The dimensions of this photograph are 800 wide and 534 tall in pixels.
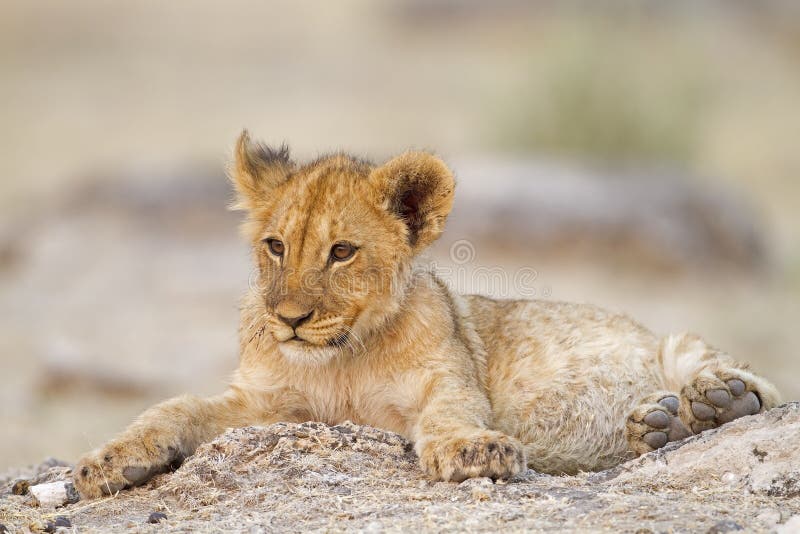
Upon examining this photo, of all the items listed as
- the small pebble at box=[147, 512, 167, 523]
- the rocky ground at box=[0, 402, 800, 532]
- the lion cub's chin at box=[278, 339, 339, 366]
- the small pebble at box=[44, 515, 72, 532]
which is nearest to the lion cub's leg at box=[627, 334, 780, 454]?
the rocky ground at box=[0, 402, 800, 532]

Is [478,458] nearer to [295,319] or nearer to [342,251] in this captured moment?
[295,319]

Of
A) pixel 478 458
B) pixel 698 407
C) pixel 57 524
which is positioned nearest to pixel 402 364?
pixel 478 458

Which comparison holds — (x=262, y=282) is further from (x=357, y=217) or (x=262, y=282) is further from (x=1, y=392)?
(x=1, y=392)

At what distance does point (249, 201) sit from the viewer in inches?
242

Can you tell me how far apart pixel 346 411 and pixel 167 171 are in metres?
13.1

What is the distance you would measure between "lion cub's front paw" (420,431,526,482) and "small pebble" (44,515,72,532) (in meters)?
1.61

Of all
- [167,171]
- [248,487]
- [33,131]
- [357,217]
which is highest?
[33,131]

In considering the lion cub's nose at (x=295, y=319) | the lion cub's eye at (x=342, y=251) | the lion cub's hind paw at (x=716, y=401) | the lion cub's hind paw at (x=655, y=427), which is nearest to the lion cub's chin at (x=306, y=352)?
the lion cub's nose at (x=295, y=319)

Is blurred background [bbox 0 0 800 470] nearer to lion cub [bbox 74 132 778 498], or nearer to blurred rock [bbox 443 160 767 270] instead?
blurred rock [bbox 443 160 767 270]

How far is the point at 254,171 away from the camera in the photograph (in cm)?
612

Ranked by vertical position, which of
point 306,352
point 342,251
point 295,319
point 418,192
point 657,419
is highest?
point 418,192

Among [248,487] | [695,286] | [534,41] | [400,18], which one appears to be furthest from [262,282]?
[400,18]

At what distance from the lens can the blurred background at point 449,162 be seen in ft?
45.7

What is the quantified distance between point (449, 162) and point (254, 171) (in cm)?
240
